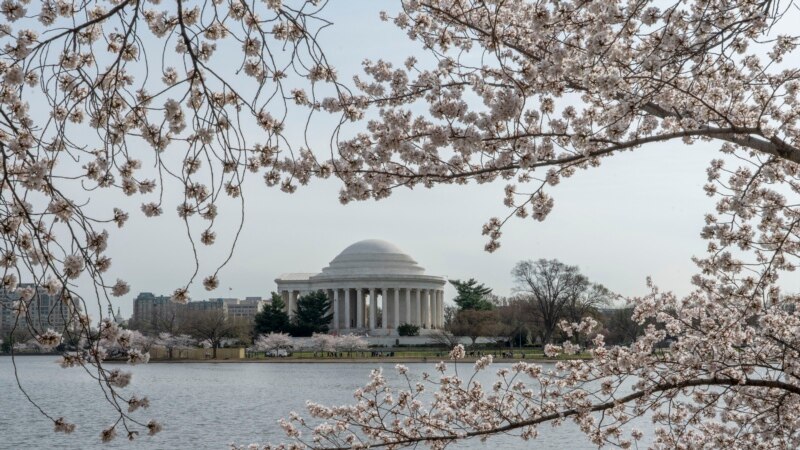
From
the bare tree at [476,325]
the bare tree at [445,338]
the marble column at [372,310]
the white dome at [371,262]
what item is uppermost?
the white dome at [371,262]

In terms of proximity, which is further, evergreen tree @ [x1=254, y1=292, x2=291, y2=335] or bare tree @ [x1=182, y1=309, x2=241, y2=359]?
evergreen tree @ [x1=254, y1=292, x2=291, y2=335]

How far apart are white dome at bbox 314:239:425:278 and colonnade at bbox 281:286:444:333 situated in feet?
5.24

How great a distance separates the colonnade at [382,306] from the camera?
89812 millimetres

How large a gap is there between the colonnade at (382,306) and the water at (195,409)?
42.6 metres

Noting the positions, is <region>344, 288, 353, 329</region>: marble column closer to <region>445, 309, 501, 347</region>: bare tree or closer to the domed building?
the domed building

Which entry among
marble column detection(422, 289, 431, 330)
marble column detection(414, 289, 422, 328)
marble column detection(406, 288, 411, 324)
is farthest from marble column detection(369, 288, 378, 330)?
marble column detection(422, 289, 431, 330)

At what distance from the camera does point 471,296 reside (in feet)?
276

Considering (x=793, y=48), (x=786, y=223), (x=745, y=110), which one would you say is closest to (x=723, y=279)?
(x=786, y=223)

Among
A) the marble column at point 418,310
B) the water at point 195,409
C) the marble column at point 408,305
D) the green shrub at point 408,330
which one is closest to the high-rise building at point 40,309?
the water at point 195,409

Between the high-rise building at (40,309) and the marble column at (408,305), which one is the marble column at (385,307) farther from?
the high-rise building at (40,309)

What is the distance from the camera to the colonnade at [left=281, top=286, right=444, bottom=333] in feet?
295

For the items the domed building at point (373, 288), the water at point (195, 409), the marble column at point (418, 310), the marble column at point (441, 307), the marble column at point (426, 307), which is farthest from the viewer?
the marble column at point (441, 307)

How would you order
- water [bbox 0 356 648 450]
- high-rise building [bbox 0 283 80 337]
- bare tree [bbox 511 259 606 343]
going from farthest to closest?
bare tree [bbox 511 259 606 343] < water [bbox 0 356 648 450] < high-rise building [bbox 0 283 80 337]

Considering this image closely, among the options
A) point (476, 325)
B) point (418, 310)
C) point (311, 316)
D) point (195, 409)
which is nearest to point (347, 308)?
point (418, 310)
